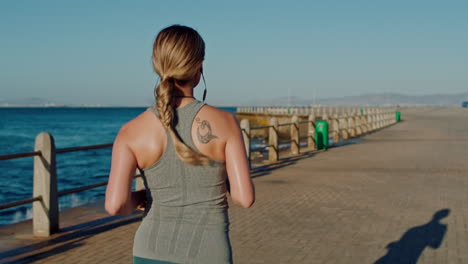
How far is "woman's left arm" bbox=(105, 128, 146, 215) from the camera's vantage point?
6.15 feet

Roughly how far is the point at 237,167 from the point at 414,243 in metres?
4.94

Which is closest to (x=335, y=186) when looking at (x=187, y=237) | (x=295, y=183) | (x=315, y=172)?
(x=295, y=183)

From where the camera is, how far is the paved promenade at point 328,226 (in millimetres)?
5660

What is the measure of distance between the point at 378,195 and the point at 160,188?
816 cm

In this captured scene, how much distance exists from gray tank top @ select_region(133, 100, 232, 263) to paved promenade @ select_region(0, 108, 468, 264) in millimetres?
3647

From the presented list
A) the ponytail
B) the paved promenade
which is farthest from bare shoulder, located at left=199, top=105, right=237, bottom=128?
the paved promenade

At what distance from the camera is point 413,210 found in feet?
26.7

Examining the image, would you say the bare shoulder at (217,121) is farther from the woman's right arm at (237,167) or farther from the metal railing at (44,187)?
the metal railing at (44,187)

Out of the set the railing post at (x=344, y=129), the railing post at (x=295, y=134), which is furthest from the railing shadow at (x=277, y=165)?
the railing post at (x=344, y=129)

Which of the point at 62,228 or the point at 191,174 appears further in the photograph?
the point at 62,228

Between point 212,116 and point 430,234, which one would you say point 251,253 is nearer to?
point 430,234

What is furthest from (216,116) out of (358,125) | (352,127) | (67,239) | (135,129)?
(358,125)

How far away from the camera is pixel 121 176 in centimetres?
189

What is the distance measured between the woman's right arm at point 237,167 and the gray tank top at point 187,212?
4cm
